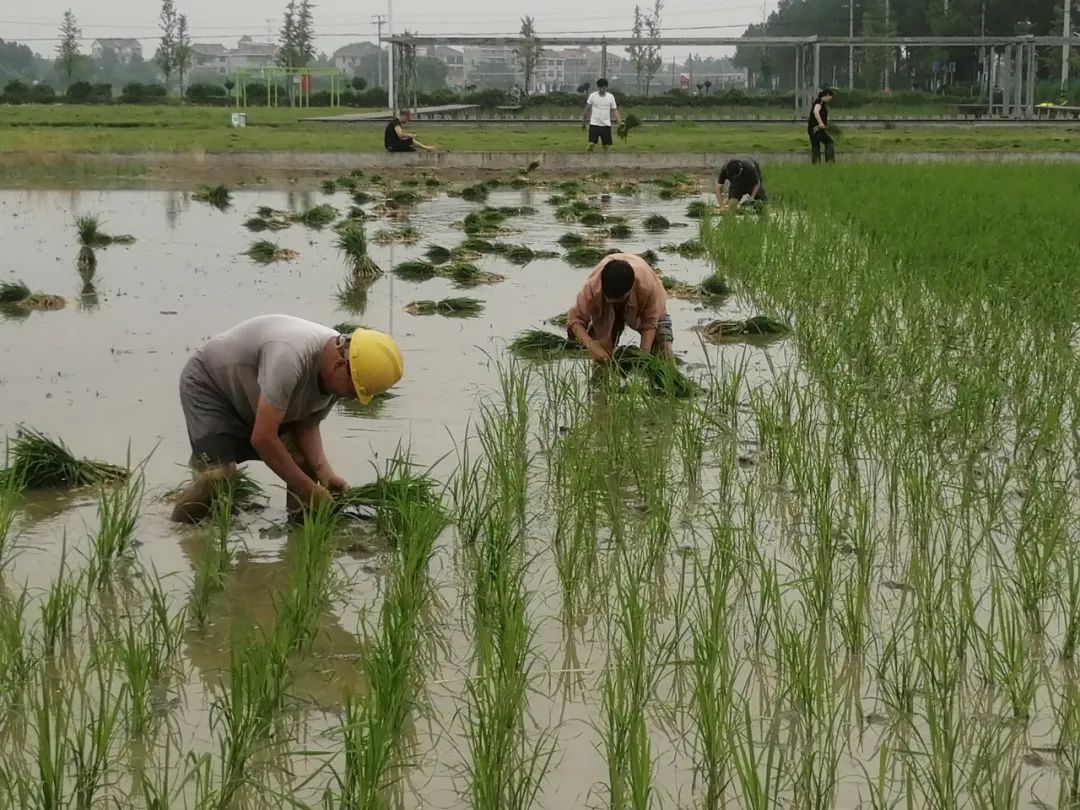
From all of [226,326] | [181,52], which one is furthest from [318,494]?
[181,52]

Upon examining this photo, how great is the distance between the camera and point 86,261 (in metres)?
10.5

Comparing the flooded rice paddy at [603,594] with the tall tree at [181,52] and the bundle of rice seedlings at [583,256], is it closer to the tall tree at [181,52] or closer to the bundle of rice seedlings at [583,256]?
the bundle of rice seedlings at [583,256]

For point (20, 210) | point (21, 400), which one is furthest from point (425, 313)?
point (20, 210)

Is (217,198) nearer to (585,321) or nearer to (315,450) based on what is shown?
(585,321)

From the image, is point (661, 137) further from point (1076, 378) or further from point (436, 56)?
point (436, 56)

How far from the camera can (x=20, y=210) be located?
14.7 m

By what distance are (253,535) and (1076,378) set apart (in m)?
3.08

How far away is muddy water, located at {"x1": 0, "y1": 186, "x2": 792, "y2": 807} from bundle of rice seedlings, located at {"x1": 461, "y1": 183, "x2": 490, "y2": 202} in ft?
5.81

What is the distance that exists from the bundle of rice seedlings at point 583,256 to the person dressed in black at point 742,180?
7.24 ft

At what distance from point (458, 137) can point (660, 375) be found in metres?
18.5

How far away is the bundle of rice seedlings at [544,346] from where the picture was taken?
7.05 metres

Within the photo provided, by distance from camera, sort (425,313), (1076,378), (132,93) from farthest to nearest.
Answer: (132,93)
(425,313)
(1076,378)

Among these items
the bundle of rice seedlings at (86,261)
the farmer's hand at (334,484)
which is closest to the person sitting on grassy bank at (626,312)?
the farmer's hand at (334,484)

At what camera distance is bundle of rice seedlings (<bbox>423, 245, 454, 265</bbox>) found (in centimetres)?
1077
